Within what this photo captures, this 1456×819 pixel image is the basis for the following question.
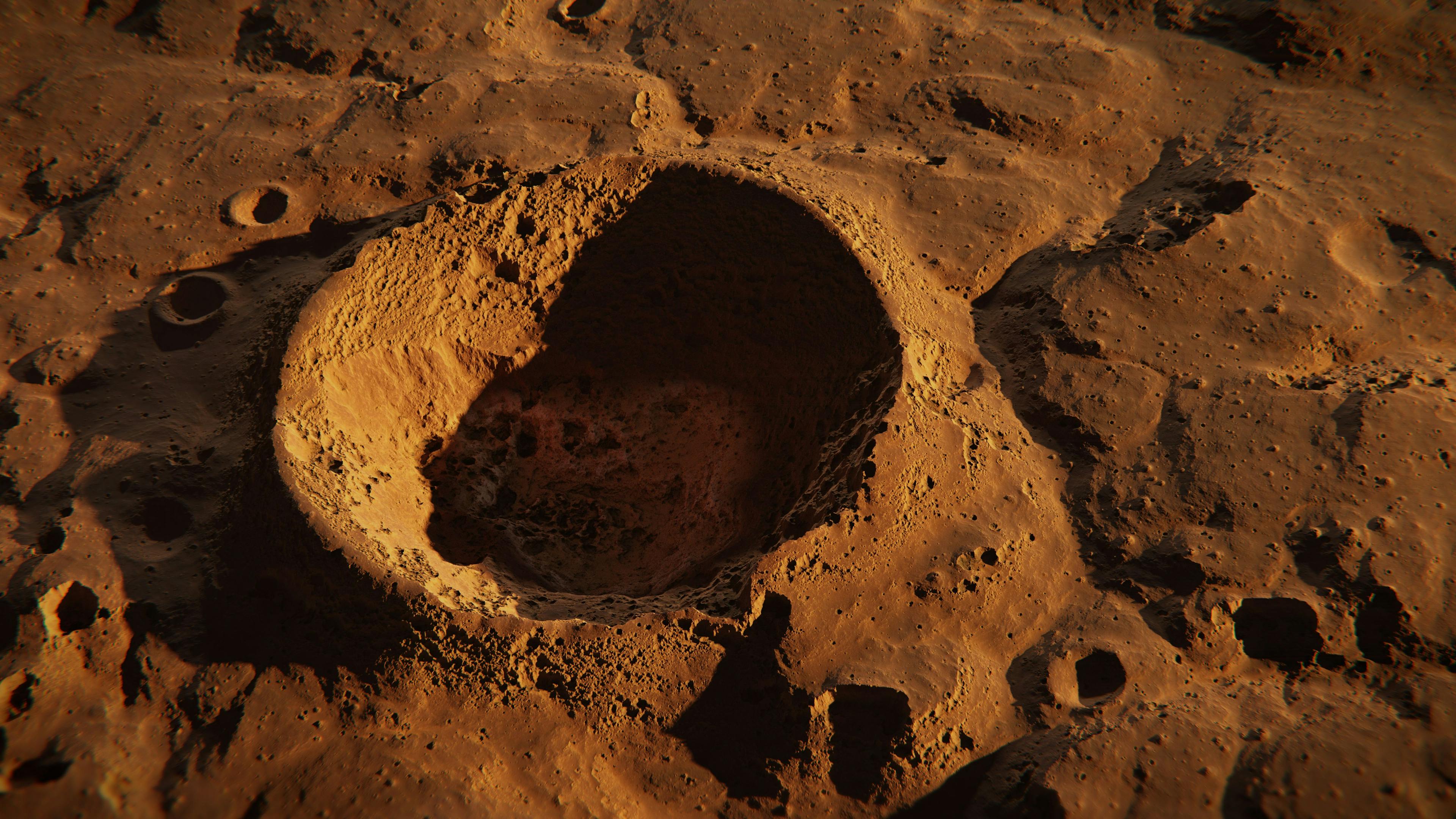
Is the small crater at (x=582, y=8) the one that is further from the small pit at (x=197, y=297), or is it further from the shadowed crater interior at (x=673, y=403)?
the small pit at (x=197, y=297)

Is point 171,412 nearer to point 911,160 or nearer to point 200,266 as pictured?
point 200,266

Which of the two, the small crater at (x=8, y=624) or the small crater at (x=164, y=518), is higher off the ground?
the small crater at (x=164, y=518)

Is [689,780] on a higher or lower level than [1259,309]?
lower

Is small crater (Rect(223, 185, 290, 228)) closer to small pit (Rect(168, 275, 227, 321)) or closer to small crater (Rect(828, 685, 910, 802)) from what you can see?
small pit (Rect(168, 275, 227, 321))

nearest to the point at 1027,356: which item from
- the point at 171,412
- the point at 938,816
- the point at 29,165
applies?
the point at 938,816

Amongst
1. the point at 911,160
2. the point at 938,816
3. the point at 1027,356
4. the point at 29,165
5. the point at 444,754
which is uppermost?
the point at 911,160

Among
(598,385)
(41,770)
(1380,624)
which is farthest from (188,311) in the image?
(1380,624)

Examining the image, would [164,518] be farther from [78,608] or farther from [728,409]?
[728,409]

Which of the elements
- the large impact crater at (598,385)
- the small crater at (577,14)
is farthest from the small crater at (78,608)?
the small crater at (577,14)
